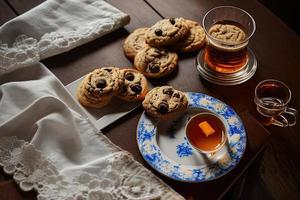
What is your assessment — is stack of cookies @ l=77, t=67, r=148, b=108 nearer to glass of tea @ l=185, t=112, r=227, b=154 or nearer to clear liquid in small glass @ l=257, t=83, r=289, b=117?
glass of tea @ l=185, t=112, r=227, b=154

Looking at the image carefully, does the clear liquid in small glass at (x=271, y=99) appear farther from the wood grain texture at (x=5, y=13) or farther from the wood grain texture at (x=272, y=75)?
the wood grain texture at (x=5, y=13)

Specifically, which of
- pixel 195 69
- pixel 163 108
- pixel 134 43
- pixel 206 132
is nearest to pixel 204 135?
pixel 206 132

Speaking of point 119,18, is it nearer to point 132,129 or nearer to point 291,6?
point 132,129

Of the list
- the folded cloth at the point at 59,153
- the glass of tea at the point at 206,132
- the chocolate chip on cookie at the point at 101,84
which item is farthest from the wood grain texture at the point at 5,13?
the glass of tea at the point at 206,132

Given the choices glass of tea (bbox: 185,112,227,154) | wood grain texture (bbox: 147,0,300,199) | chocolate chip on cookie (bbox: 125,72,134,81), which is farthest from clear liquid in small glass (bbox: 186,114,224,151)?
chocolate chip on cookie (bbox: 125,72,134,81)

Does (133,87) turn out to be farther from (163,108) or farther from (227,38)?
(227,38)
